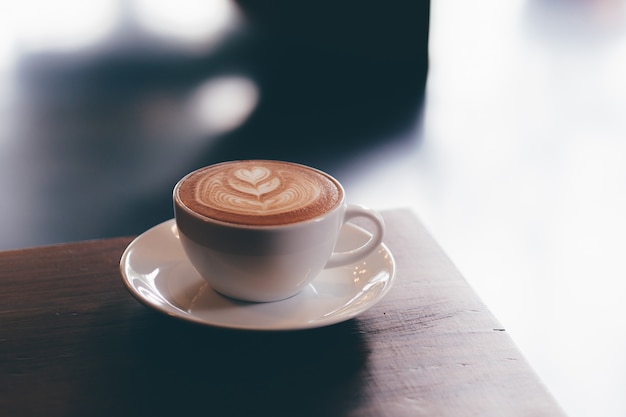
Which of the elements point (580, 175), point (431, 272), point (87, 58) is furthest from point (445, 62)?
point (431, 272)

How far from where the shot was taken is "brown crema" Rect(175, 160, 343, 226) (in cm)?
59

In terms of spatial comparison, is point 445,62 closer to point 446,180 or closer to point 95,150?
point 446,180

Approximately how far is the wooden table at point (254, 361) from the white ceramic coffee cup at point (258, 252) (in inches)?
1.9

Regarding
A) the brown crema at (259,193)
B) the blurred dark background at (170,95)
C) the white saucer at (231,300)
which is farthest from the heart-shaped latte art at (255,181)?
the blurred dark background at (170,95)

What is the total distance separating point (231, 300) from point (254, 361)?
8 centimetres

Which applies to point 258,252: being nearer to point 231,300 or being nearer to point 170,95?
point 231,300

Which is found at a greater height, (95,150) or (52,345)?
(52,345)

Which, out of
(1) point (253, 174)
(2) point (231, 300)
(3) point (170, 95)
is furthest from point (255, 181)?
(3) point (170, 95)

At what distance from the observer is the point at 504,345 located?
1.95 feet

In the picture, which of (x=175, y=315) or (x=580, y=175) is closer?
(x=175, y=315)

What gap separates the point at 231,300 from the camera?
62 centimetres

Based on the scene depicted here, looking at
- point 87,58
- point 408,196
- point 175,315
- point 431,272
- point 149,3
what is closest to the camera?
point 175,315

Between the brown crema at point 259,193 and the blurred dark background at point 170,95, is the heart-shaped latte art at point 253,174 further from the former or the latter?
the blurred dark background at point 170,95

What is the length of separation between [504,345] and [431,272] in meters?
0.14
